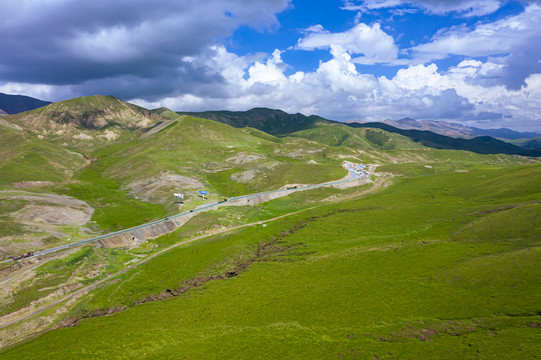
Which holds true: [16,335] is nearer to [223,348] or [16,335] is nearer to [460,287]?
[223,348]

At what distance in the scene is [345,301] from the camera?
75.9m

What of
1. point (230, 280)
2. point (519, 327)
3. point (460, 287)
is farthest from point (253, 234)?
point (519, 327)

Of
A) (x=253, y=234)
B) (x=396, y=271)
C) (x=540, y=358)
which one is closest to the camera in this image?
(x=540, y=358)

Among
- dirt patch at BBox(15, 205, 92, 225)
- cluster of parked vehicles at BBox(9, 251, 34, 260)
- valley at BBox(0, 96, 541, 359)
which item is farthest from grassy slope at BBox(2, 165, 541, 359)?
dirt patch at BBox(15, 205, 92, 225)

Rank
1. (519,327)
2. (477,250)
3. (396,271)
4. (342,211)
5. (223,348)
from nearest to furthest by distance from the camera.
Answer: (519,327) < (223,348) < (396,271) < (477,250) < (342,211)

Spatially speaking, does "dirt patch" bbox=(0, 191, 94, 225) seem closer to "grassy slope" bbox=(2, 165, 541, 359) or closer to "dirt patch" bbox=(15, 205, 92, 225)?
"dirt patch" bbox=(15, 205, 92, 225)

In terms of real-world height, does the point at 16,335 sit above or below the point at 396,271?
below

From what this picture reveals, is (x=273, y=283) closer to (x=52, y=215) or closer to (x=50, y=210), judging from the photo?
(x=52, y=215)

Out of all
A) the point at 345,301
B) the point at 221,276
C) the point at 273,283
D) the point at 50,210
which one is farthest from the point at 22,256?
the point at 345,301

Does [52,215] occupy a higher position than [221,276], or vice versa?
[52,215]

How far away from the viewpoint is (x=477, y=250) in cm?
9712

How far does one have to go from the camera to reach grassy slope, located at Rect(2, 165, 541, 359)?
192ft

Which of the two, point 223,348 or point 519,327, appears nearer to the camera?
point 519,327

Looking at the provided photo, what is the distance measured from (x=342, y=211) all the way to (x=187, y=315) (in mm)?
119309
